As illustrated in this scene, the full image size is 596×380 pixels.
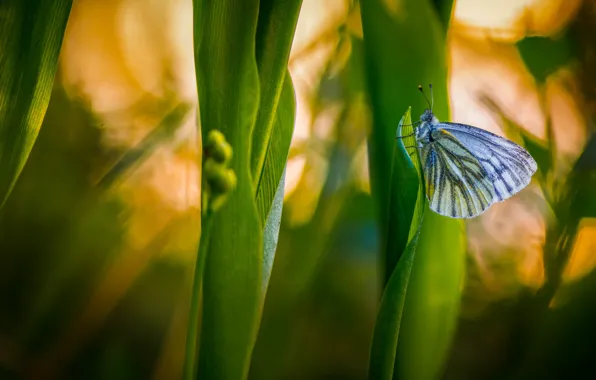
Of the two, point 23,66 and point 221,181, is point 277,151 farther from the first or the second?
point 23,66

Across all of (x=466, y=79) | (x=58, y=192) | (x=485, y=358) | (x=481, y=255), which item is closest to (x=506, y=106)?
(x=466, y=79)

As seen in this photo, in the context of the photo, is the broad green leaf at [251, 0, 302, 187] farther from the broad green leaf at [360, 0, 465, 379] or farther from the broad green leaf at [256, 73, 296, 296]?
the broad green leaf at [360, 0, 465, 379]

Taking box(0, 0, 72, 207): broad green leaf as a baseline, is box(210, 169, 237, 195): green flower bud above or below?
below

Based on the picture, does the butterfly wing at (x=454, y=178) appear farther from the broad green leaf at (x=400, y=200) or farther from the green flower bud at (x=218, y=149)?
the green flower bud at (x=218, y=149)

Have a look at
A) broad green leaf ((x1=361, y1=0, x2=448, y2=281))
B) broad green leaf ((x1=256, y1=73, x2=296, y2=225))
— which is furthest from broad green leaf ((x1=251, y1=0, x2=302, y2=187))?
broad green leaf ((x1=361, y1=0, x2=448, y2=281))

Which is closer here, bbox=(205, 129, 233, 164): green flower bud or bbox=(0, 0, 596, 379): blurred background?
bbox=(205, 129, 233, 164): green flower bud

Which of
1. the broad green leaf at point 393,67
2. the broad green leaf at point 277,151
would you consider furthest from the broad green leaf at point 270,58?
the broad green leaf at point 393,67

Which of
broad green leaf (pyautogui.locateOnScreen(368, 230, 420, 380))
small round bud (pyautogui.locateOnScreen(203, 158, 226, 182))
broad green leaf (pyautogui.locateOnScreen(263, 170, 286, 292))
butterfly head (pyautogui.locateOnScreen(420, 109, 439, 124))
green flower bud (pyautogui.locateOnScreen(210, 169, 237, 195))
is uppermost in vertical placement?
butterfly head (pyautogui.locateOnScreen(420, 109, 439, 124))

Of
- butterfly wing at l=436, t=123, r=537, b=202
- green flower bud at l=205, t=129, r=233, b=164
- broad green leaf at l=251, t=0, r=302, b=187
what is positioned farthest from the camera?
butterfly wing at l=436, t=123, r=537, b=202
